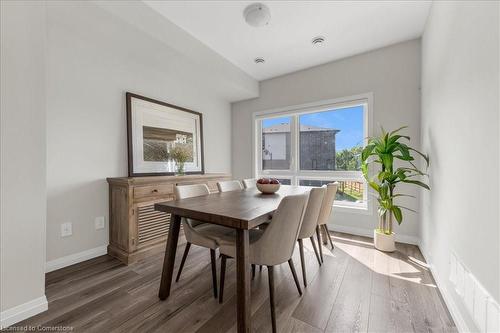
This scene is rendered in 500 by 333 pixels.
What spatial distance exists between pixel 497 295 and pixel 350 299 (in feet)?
3.00

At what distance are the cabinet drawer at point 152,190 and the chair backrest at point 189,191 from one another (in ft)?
1.98

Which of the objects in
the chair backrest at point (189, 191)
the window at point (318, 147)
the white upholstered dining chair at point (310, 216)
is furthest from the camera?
the window at point (318, 147)

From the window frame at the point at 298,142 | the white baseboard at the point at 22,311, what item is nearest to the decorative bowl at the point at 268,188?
the window frame at the point at 298,142

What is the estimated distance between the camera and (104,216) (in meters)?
2.44

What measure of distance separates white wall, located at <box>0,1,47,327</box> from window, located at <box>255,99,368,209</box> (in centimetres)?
315

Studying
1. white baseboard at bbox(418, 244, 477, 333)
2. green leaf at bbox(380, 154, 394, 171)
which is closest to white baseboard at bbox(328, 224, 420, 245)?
white baseboard at bbox(418, 244, 477, 333)

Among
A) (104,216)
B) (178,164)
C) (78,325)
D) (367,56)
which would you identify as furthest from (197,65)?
(78,325)

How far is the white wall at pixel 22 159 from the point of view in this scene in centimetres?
133

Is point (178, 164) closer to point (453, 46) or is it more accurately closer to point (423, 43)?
point (453, 46)

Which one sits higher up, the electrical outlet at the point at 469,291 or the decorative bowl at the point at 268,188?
the decorative bowl at the point at 268,188

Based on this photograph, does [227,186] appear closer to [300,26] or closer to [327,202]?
[327,202]

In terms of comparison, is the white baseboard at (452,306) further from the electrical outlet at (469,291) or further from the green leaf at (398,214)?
the green leaf at (398,214)

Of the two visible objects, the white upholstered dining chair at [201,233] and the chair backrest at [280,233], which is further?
the white upholstered dining chair at [201,233]

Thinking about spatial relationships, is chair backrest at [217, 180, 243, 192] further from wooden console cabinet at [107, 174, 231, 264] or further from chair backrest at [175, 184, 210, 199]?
wooden console cabinet at [107, 174, 231, 264]
